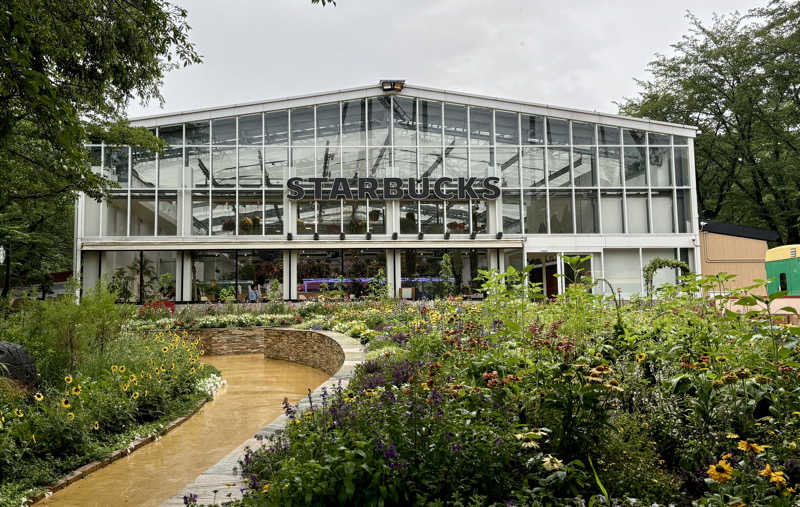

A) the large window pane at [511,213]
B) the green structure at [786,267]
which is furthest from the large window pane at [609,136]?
the green structure at [786,267]

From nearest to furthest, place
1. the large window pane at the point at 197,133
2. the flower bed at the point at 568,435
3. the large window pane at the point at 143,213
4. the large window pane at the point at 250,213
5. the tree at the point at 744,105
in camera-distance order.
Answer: the flower bed at the point at 568,435, the large window pane at the point at 143,213, the large window pane at the point at 250,213, the large window pane at the point at 197,133, the tree at the point at 744,105

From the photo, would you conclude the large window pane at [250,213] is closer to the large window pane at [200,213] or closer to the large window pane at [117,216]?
the large window pane at [200,213]

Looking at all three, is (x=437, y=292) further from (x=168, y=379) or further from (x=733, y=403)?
(x=733, y=403)

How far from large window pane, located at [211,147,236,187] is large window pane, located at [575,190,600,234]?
546 inches

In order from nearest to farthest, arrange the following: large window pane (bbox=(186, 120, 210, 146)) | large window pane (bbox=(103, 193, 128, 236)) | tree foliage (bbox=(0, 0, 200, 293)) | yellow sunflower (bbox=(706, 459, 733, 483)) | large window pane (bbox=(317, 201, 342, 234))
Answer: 1. yellow sunflower (bbox=(706, 459, 733, 483))
2. tree foliage (bbox=(0, 0, 200, 293))
3. large window pane (bbox=(103, 193, 128, 236))
4. large window pane (bbox=(186, 120, 210, 146))
5. large window pane (bbox=(317, 201, 342, 234))

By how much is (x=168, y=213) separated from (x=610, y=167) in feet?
58.5

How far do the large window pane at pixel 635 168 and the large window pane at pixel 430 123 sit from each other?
25.4 ft

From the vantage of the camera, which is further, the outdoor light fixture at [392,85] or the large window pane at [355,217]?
the outdoor light fixture at [392,85]

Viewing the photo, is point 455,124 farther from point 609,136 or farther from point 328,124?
point 609,136

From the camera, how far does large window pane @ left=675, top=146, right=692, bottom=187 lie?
2091cm

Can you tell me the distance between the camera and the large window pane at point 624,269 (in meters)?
20.4

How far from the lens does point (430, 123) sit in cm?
2116

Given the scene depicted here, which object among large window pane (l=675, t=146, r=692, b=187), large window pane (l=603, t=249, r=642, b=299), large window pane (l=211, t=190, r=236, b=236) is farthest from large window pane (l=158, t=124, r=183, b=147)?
large window pane (l=675, t=146, r=692, b=187)

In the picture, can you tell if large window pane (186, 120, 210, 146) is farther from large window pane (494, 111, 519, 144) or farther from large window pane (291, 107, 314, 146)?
large window pane (494, 111, 519, 144)
